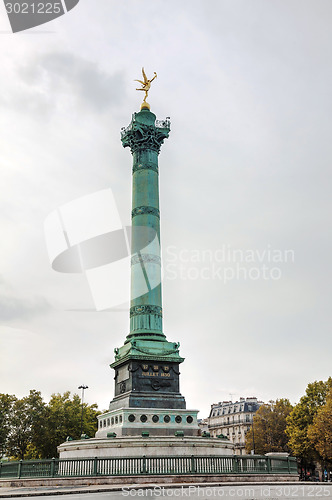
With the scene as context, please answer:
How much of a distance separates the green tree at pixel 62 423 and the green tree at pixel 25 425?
107 cm

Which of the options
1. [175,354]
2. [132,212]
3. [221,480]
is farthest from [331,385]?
[221,480]

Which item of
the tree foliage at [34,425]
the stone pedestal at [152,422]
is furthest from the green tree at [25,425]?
the stone pedestal at [152,422]

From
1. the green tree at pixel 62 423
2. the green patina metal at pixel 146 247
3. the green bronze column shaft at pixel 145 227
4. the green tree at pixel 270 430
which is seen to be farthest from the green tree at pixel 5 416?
the green tree at pixel 270 430

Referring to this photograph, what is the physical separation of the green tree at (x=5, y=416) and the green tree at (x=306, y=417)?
38.2 metres

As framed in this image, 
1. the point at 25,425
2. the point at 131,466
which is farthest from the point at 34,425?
the point at 131,466

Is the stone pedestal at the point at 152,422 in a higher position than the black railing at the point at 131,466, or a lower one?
higher

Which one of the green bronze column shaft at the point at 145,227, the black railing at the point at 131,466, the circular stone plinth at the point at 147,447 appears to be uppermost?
the green bronze column shaft at the point at 145,227

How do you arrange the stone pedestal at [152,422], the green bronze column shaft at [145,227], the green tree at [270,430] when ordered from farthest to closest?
1. the green tree at [270,430]
2. the green bronze column shaft at [145,227]
3. the stone pedestal at [152,422]

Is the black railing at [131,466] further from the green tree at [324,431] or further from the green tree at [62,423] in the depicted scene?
the green tree at [62,423]

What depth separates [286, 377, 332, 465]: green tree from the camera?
63094 mm

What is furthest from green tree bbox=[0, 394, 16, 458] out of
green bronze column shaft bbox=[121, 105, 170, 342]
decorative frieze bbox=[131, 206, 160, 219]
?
decorative frieze bbox=[131, 206, 160, 219]

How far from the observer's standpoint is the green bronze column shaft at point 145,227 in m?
42.6

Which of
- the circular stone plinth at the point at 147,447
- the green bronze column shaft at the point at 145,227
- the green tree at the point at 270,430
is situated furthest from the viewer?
the green tree at the point at 270,430

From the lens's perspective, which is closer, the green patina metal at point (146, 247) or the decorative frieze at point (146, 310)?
the green patina metal at point (146, 247)
